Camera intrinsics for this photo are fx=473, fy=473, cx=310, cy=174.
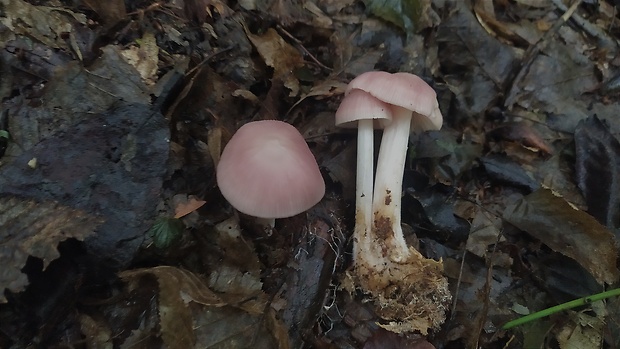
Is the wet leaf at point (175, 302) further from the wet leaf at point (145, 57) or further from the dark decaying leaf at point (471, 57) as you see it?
the dark decaying leaf at point (471, 57)

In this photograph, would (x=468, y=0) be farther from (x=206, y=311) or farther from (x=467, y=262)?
(x=206, y=311)

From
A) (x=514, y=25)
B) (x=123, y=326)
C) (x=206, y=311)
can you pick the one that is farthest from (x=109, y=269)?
(x=514, y=25)

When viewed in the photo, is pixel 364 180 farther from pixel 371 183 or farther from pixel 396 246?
pixel 396 246

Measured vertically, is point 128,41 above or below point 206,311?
above

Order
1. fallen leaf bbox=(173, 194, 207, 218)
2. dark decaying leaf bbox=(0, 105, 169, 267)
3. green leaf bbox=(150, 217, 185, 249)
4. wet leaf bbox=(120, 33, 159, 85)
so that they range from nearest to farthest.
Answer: dark decaying leaf bbox=(0, 105, 169, 267), green leaf bbox=(150, 217, 185, 249), fallen leaf bbox=(173, 194, 207, 218), wet leaf bbox=(120, 33, 159, 85)

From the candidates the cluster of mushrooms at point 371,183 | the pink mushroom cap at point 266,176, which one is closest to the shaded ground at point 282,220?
the cluster of mushrooms at point 371,183

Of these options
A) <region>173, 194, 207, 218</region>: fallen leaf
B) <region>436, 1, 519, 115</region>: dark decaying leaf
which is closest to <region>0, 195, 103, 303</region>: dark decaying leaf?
<region>173, 194, 207, 218</region>: fallen leaf

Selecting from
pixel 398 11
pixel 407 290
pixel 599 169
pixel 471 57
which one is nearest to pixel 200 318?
pixel 407 290

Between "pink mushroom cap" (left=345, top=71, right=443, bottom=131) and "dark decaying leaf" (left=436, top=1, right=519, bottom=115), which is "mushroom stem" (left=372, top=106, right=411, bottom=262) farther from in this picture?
"dark decaying leaf" (left=436, top=1, right=519, bottom=115)
